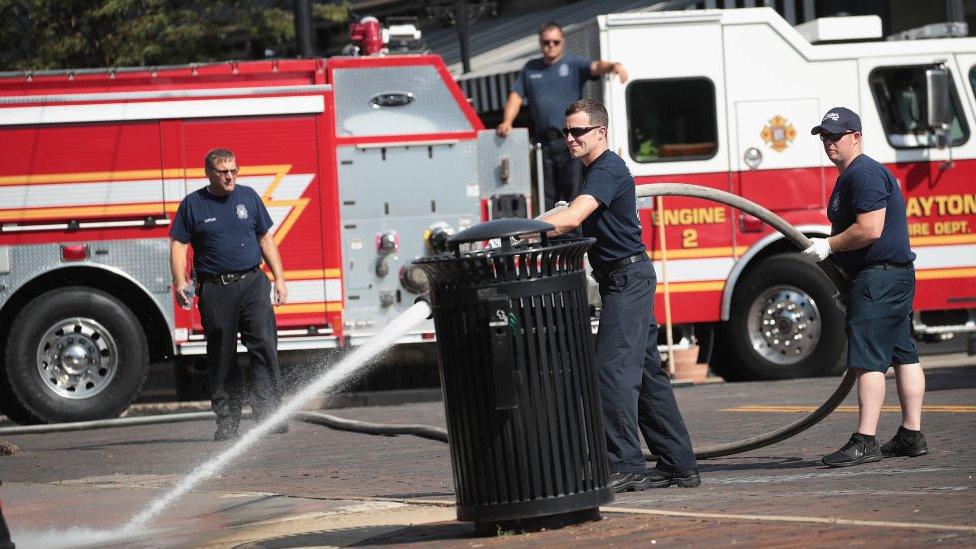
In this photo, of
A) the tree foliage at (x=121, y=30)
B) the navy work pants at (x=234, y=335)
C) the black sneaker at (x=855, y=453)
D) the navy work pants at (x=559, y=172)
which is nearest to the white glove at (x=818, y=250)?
the black sneaker at (x=855, y=453)

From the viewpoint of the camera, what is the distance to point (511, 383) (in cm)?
598

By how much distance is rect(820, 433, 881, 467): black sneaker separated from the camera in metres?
8.01

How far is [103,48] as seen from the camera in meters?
18.7

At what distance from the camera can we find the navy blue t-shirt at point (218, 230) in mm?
11070

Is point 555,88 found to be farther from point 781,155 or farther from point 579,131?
point 579,131

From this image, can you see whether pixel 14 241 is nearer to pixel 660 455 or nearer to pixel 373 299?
pixel 373 299

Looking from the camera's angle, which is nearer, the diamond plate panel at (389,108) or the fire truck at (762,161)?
the diamond plate panel at (389,108)

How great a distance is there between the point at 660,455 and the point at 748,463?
126 centimetres

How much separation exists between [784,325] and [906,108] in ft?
7.18

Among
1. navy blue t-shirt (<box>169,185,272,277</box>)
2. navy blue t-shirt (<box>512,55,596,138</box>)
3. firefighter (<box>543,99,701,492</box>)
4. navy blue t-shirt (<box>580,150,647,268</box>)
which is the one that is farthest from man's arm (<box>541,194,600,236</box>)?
navy blue t-shirt (<box>512,55,596,138</box>)

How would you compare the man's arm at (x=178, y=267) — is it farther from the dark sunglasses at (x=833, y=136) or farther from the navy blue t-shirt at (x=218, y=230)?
the dark sunglasses at (x=833, y=136)

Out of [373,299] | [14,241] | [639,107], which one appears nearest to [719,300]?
[639,107]

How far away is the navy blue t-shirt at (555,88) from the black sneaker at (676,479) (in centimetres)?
606

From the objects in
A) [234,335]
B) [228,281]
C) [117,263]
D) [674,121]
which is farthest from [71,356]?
[674,121]
